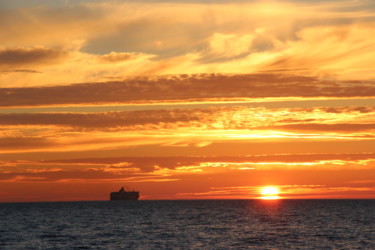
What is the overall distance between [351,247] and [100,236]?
41.5 metres

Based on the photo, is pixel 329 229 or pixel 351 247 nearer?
pixel 351 247

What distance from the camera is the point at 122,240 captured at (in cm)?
9369

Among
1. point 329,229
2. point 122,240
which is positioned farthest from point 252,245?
point 329,229

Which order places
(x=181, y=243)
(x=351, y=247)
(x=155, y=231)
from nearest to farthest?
1. (x=351, y=247)
2. (x=181, y=243)
3. (x=155, y=231)

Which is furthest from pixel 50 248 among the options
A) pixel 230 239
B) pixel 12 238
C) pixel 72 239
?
pixel 230 239

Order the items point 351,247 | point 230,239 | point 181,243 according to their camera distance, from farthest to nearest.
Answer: point 230,239
point 181,243
point 351,247

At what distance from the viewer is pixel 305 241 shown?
9012 cm

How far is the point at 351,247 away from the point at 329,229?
33625 mm

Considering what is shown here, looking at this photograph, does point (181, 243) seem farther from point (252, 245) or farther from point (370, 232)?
point (370, 232)

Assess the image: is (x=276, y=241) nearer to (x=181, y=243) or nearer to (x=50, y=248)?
(x=181, y=243)

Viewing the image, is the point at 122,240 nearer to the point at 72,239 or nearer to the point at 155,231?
the point at 72,239

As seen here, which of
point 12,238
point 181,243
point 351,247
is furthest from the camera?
point 12,238

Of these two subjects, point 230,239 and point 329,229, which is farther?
point 329,229

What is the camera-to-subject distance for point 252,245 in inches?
3310
